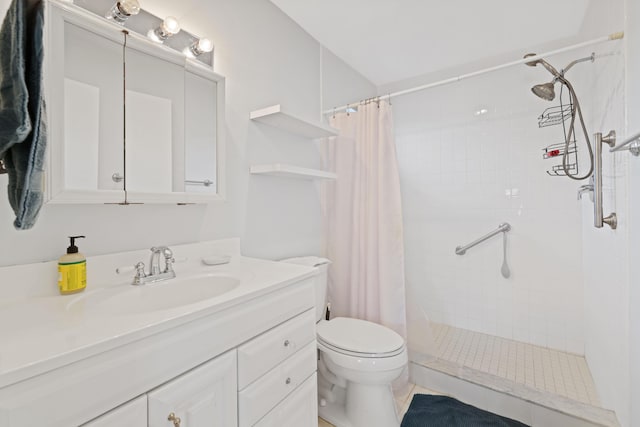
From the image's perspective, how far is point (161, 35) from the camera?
1166 millimetres

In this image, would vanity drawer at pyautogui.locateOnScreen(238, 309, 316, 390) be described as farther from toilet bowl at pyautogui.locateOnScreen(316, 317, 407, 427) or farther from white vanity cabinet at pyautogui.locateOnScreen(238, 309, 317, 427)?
toilet bowl at pyautogui.locateOnScreen(316, 317, 407, 427)

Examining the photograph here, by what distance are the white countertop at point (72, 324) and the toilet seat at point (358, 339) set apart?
639 millimetres

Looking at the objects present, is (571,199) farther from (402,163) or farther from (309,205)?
(309,205)

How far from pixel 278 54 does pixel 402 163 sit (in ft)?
4.89

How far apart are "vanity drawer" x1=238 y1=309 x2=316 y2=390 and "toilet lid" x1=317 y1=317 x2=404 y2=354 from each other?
37cm

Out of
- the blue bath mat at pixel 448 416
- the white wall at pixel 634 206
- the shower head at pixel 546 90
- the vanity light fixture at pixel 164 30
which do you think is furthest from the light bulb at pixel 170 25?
the blue bath mat at pixel 448 416

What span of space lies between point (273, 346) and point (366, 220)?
1.14 metres

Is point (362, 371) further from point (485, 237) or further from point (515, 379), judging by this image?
point (485, 237)

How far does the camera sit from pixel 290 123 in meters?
1.70

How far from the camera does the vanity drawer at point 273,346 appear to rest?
880 mm

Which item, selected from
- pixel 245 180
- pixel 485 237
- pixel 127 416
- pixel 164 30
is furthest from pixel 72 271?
pixel 485 237

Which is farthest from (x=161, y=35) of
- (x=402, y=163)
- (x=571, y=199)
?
(x=571, y=199)

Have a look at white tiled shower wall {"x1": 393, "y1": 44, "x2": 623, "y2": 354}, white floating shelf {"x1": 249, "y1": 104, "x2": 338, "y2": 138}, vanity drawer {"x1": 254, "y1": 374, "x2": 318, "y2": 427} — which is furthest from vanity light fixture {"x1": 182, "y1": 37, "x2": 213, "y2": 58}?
white tiled shower wall {"x1": 393, "y1": 44, "x2": 623, "y2": 354}

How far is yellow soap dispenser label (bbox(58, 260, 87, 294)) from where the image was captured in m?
0.87
